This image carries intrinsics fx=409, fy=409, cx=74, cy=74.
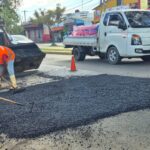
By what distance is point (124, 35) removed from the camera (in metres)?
14.7

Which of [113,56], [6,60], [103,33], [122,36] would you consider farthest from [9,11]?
[6,60]

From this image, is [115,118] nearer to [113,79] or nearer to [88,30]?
[113,79]

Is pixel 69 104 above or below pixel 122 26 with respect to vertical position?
below

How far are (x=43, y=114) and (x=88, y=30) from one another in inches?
412

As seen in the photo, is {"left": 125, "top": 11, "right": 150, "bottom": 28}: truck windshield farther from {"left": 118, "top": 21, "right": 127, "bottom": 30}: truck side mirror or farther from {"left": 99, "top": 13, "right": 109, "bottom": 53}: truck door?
{"left": 99, "top": 13, "right": 109, "bottom": 53}: truck door

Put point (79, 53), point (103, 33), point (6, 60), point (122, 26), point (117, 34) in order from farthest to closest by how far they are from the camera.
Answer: point (79, 53)
point (103, 33)
point (117, 34)
point (122, 26)
point (6, 60)

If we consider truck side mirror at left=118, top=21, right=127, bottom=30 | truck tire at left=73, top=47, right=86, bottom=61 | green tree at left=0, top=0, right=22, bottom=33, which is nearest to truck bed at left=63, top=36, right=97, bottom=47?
truck tire at left=73, top=47, right=86, bottom=61

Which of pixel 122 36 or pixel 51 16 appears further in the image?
pixel 51 16

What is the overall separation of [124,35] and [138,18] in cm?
98

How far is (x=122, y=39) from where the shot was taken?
14789 mm

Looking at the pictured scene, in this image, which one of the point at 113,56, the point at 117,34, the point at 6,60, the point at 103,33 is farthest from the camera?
the point at 103,33

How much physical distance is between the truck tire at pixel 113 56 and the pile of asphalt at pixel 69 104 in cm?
501

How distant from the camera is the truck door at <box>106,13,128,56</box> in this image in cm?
1476

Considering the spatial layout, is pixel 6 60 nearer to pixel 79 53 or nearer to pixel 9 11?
pixel 79 53
